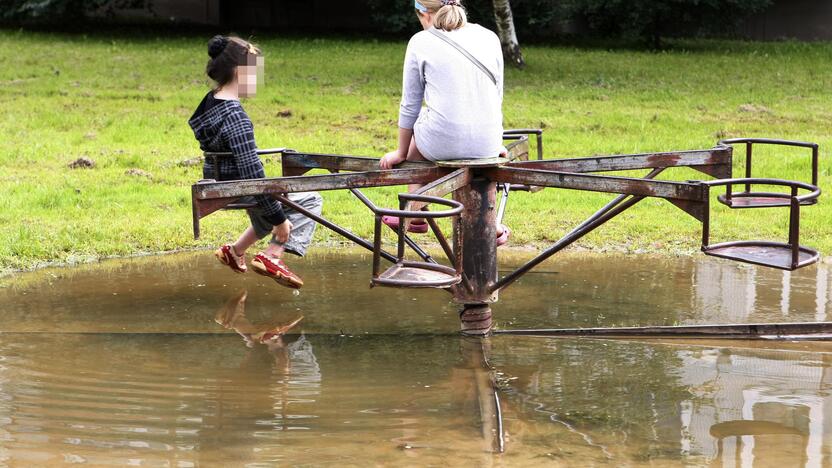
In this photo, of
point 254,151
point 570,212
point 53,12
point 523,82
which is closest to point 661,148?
point 570,212

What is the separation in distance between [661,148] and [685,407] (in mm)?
7143

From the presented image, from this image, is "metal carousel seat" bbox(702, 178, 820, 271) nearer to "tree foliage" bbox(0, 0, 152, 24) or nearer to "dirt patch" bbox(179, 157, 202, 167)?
"dirt patch" bbox(179, 157, 202, 167)

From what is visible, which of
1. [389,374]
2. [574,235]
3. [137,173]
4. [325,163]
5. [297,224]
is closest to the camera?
[389,374]

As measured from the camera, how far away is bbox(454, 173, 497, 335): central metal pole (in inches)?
227

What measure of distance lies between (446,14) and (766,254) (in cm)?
188

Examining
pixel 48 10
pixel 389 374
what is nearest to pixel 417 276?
pixel 389 374

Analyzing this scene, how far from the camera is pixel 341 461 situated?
13.6ft

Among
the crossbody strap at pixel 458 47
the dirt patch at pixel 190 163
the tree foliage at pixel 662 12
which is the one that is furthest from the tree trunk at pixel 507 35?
the crossbody strap at pixel 458 47

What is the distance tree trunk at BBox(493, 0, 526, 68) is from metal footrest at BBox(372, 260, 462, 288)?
1330 cm

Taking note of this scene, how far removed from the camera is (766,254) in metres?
5.47

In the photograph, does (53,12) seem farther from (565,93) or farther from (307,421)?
(307,421)

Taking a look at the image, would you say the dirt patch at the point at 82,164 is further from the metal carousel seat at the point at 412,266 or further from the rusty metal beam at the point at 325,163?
the metal carousel seat at the point at 412,266

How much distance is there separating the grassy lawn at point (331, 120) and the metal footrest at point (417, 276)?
3275 mm

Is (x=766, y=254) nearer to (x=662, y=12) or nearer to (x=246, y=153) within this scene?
(x=246, y=153)
